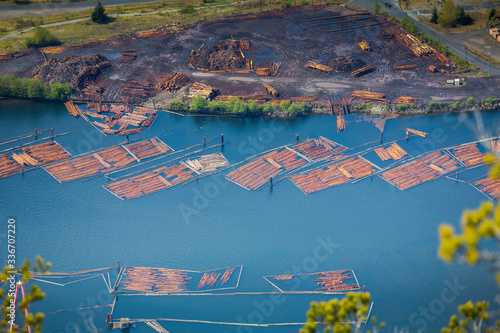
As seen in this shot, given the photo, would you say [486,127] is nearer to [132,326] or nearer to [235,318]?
[235,318]

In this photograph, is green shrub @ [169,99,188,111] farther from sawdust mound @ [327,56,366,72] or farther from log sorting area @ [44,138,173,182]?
sawdust mound @ [327,56,366,72]

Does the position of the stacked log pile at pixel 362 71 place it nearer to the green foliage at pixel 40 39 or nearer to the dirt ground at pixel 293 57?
the dirt ground at pixel 293 57

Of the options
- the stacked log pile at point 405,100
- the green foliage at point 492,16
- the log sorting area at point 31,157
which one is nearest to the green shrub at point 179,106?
the log sorting area at point 31,157

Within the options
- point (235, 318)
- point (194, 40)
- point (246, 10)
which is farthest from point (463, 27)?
point (235, 318)

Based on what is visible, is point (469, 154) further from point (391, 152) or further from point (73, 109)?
point (73, 109)

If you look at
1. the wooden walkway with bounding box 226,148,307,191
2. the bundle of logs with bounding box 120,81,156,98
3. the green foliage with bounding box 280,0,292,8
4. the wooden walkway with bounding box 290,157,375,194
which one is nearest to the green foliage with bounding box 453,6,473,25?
the green foliage with bounding box 280,0,292,8

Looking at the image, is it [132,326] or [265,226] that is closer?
[132,326]
